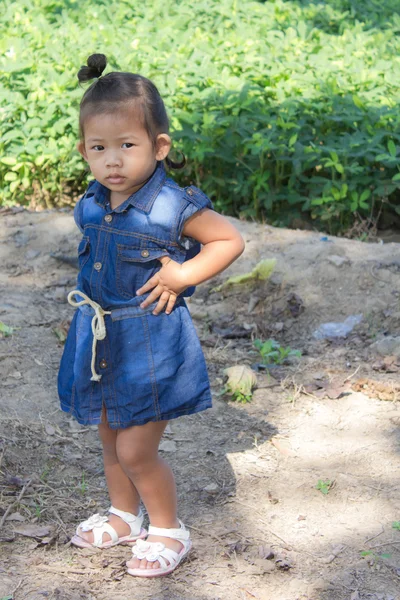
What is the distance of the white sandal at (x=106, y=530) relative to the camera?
10.0 feet

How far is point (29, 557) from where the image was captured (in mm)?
2996

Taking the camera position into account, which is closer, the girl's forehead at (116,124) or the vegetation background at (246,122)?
the girl's forehead at (116,124)

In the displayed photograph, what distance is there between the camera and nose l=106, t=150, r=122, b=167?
2.63m

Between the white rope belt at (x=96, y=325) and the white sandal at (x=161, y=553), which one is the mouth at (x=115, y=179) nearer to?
the white rope belt at (x=96, y=325)

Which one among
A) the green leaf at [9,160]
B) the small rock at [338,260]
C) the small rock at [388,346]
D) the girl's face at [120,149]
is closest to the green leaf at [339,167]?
the small rock at [338,260]

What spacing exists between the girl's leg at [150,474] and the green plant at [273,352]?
161 cm

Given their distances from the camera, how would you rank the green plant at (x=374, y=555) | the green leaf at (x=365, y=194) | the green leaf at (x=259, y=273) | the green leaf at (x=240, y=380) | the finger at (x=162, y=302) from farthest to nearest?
the green leaf at (x=365, y=194), the green leaf at (x=259, y=273), the green leaf at (x=240, y=380), the green plant at (x=374, y=555), the finger at (x=162, y=302)

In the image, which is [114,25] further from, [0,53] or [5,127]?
[5,127]

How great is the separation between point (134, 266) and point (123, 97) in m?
0.50

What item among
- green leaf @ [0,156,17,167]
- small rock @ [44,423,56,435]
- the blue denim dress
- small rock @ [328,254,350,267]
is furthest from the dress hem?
→ green leaf @ [0,156,17,167]

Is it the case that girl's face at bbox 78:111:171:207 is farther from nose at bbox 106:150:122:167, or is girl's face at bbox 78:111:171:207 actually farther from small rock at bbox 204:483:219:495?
small rock at bbox 204:483:219:495

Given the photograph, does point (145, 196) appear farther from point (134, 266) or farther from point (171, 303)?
point (171, 303)

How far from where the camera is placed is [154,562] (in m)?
2.90

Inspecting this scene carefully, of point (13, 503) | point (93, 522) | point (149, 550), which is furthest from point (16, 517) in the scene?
point (149, 550)
